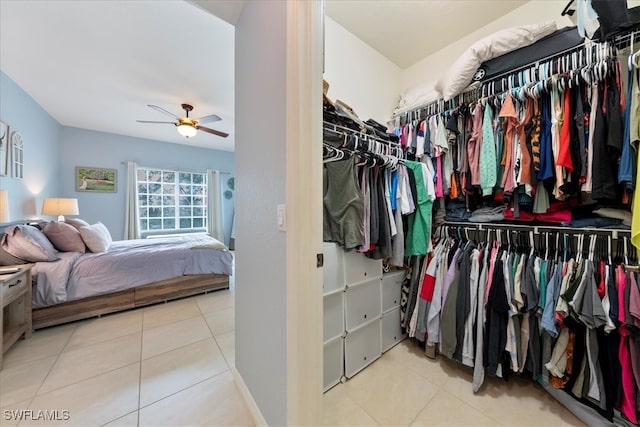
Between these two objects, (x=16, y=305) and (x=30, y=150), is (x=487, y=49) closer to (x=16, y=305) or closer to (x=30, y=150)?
A: (x=16, y=305)

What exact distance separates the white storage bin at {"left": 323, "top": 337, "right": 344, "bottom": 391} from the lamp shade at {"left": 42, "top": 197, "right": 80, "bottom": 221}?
4.01 m

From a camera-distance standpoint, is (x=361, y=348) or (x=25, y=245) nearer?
(x=361, y=348)

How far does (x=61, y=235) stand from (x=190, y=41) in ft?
7.57

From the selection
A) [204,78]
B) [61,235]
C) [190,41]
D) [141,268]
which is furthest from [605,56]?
[61,235]

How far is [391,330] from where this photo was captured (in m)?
1.87

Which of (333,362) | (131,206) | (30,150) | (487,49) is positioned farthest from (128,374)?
(131,206)

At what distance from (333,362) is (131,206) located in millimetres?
5008

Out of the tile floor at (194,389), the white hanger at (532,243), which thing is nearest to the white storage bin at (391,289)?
the tile floor at (194,389)

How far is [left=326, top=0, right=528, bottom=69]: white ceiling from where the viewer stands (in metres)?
1.76

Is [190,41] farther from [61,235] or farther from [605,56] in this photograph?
[605,56]

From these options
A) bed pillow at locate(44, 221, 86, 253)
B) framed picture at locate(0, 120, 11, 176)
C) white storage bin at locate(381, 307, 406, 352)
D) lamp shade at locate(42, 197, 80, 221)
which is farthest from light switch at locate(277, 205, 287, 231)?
lamp shade at locate(42, 197, 80, 221)

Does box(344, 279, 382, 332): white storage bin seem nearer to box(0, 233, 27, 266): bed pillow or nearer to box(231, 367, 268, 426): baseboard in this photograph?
box(231, 367, 268, 426): baseboard

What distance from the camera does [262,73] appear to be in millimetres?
1098

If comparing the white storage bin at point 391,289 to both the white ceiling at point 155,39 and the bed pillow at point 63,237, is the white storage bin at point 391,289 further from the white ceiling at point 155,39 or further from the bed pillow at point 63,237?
the bed pillow at point 63,237
